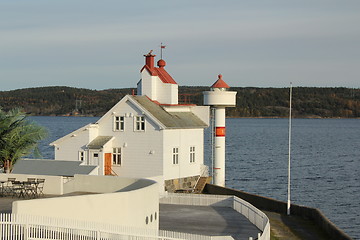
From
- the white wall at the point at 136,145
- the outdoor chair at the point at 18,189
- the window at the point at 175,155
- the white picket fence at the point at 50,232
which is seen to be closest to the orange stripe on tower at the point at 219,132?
the window at the point at 175,155

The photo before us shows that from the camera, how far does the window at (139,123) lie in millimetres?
46500

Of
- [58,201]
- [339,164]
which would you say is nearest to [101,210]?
[58,201]

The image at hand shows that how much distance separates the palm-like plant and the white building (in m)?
9.40

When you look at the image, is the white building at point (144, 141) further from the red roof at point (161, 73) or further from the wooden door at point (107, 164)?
the red roof at point (161, 73)

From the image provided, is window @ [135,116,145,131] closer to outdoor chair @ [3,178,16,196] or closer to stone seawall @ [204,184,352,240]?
stone seawall @ [204,184,352,240]

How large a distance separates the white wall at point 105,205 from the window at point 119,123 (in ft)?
58.2

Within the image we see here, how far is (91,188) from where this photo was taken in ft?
97.2

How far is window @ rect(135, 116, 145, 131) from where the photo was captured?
1831 inches

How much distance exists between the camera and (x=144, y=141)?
46.2 m

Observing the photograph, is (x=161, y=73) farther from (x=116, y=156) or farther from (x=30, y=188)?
(x=30, y=188)

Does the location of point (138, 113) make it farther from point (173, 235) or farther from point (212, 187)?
point (173, 235)

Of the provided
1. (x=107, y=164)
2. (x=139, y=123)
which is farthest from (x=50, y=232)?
(x=107, y=164)

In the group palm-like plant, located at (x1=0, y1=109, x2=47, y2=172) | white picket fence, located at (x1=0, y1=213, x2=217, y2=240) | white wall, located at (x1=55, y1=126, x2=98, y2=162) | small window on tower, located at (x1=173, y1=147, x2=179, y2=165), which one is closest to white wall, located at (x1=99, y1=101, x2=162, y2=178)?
white wall, located at (x1=55, y1=126, x2=98, y2=162)

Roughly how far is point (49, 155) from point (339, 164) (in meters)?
45.4
